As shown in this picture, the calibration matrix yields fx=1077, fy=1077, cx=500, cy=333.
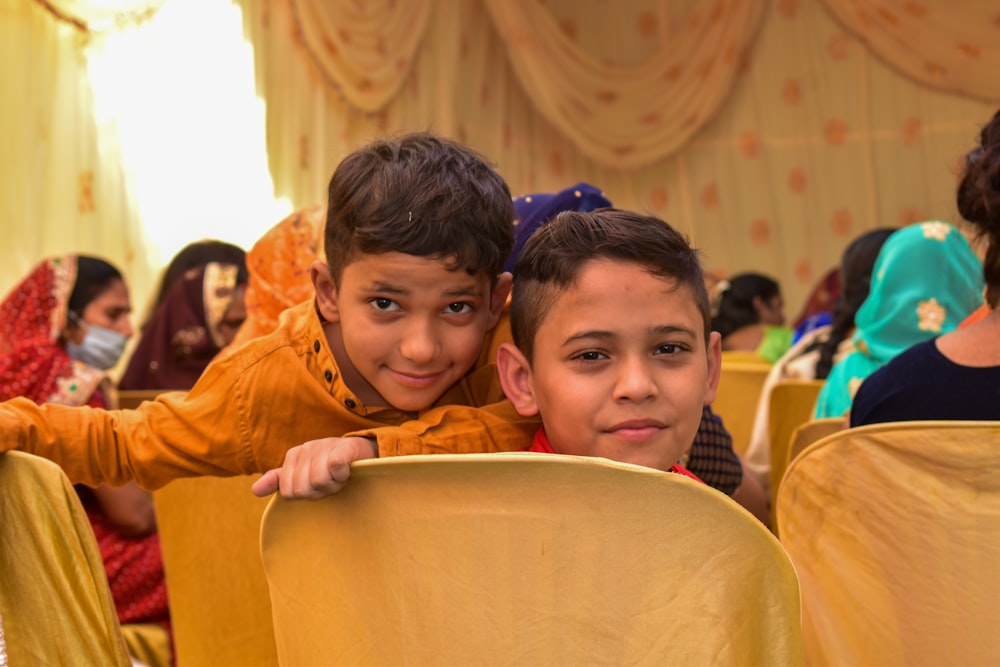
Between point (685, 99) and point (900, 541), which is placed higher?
point (685, 99)

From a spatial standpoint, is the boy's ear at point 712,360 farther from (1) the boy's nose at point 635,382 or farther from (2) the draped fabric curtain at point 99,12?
(2) the draped fabric curtain at point 99,12

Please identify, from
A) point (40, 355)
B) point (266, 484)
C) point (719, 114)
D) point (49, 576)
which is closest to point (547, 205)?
point (266, 484)

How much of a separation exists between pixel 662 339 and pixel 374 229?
0.38 m

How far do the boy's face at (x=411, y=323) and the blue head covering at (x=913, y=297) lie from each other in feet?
4.42

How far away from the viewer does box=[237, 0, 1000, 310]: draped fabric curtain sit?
7738 mm

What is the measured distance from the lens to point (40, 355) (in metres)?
2.40

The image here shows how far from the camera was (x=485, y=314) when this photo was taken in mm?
1381

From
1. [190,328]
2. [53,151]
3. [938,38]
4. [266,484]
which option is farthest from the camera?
[938,38]

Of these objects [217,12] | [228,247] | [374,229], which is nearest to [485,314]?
[374,229]

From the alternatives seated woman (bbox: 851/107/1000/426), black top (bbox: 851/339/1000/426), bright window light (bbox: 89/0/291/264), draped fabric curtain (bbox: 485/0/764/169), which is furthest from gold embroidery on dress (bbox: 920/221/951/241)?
draped fabric curtain (bbox: 485/0/764/169)

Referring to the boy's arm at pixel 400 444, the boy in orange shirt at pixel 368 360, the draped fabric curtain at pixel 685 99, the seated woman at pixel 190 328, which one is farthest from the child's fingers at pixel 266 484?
the draped fabric curtain at pixel 685 99

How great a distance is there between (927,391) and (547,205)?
0.65 m

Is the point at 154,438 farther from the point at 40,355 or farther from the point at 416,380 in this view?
the point at 40,355

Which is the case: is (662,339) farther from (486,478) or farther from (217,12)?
(217,12)
